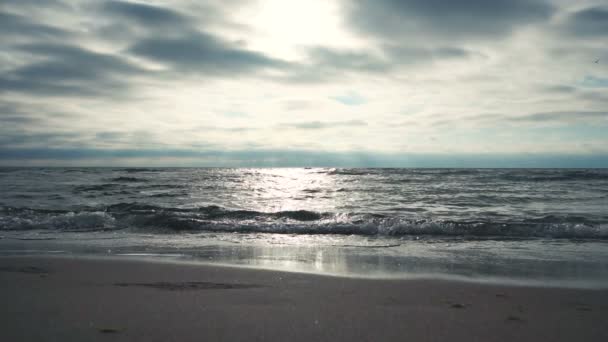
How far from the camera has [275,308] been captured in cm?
441

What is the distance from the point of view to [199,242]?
32.5ft

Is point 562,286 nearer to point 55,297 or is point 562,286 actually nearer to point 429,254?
point 429,254

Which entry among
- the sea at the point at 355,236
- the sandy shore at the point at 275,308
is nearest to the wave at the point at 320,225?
the sea at the point at 355,236

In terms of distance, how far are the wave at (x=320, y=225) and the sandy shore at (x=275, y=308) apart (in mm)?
5864

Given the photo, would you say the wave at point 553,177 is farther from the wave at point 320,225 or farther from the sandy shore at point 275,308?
the sandy shore at point 275,308

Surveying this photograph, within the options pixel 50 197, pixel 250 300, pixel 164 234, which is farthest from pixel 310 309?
pixel 50 197

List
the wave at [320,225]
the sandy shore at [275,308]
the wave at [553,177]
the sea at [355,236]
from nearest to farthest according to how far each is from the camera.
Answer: the sandy shore at [275,308]
the sea at [355,236]
the wave at [320,225]
the wave at [553,177]

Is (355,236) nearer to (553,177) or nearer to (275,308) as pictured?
(275,308)

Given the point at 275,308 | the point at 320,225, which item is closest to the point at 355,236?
the point at 320,225

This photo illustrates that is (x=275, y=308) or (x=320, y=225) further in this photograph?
(x=320, y=225)

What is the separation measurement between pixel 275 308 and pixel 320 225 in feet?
25.9

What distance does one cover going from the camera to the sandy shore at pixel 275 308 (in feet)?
12.0

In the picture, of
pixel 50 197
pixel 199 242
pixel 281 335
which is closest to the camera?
pixel 281 335

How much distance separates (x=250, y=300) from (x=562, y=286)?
4.07 m
